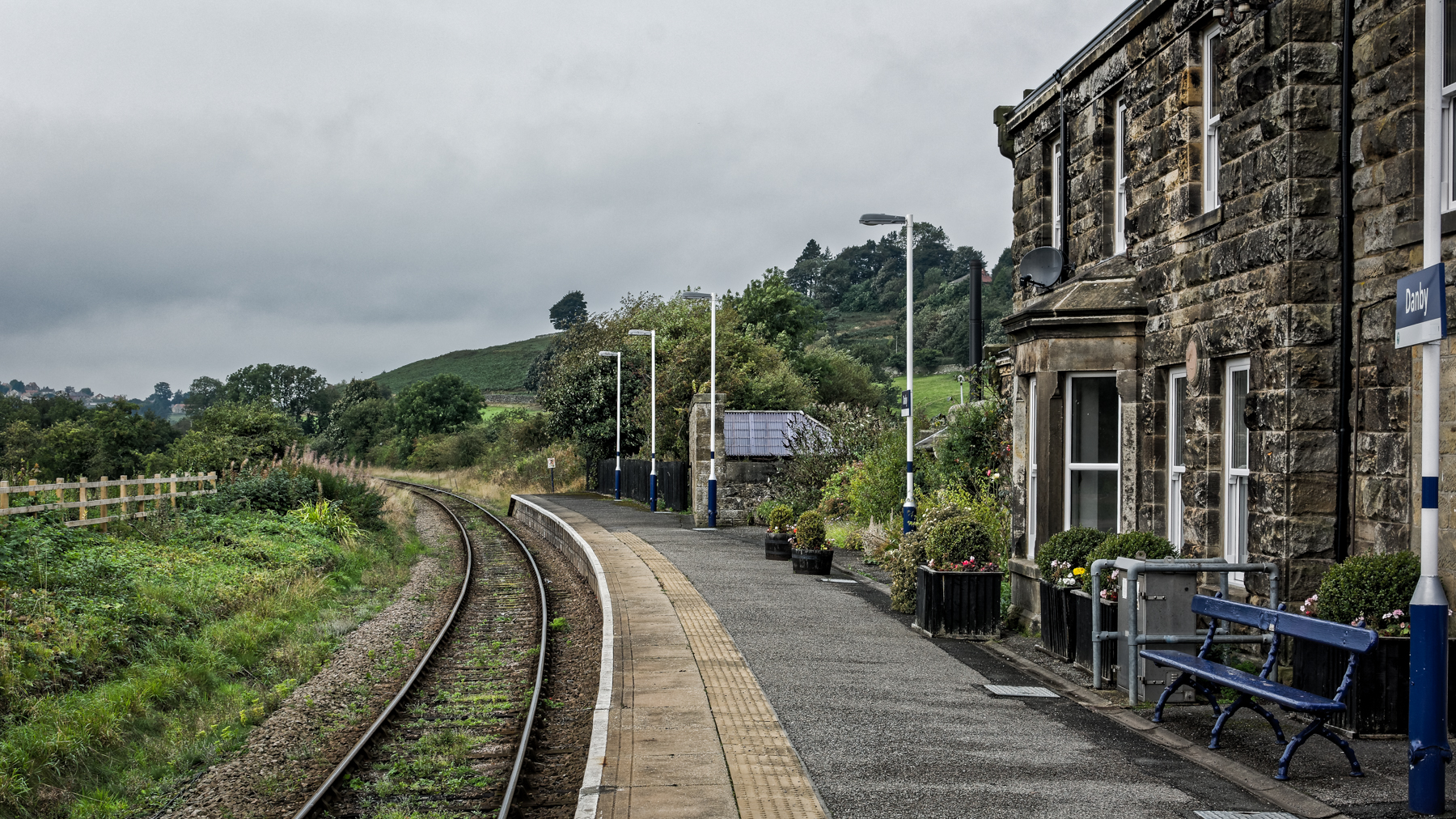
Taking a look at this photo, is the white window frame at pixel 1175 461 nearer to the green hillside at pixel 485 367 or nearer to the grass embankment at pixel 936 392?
the grass embankment at pixel 936 392

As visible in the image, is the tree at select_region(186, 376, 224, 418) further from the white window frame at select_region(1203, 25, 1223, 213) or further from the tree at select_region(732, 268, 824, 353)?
the white window frame at select_region(1203, 25, 1223, 213)

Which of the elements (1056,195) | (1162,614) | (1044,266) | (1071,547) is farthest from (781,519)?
(1162,614)

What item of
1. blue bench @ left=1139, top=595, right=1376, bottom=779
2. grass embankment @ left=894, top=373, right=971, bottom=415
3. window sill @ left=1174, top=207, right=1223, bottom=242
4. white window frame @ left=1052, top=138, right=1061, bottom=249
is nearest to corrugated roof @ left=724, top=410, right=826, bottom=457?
white window frame @ left=1052, top=138, right=1061, bottom=249

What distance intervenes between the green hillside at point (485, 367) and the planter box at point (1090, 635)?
12296cm

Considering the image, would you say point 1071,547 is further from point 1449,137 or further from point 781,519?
point 781,519

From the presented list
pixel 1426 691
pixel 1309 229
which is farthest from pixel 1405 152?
pixel 1426 691

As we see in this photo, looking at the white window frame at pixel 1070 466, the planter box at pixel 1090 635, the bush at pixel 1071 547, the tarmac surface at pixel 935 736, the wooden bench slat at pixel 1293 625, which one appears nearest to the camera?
the tarmac surface at pixel 935 736

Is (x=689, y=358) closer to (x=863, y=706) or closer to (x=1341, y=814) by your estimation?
(x=863, y=706)

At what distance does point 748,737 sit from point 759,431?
25083mm

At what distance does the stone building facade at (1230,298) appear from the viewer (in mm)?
8250

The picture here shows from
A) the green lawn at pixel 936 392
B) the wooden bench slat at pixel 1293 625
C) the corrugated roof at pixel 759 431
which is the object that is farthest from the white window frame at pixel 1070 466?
the green lawn at pixel 936 392

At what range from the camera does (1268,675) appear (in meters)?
7.50

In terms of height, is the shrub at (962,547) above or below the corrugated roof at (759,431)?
below

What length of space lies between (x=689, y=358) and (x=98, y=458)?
74.0 ft
